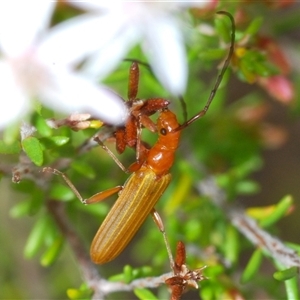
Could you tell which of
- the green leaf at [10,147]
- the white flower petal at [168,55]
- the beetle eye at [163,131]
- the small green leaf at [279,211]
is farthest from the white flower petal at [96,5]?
the small green leaf at [279,211]

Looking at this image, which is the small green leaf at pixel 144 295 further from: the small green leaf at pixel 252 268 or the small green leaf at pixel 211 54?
the small green leaf at pixel 211 54

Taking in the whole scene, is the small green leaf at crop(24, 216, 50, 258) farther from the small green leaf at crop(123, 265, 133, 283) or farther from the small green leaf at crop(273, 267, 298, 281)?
the small green leaf at crop(273, 267, 298, 281)

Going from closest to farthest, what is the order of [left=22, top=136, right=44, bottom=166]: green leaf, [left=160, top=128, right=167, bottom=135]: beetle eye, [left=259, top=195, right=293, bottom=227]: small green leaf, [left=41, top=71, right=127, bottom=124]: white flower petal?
[left=22, top=136, right=44, bottom=166]: green leaf
[left=41, top=71, right=127, bottom=124]: white flower petal
[left=160, top=128, right=167, bottom=135]: beetle eye
[left=259, top=195, right=293, bottom=227]: small green leaf

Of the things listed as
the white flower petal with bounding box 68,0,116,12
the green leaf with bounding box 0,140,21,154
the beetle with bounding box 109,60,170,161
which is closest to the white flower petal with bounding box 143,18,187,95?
the white flower petal with bounding box 68,0,116,12

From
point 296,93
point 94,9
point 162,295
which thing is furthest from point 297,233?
point 94,9

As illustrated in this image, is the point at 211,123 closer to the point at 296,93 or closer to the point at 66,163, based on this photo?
the point at 296,93

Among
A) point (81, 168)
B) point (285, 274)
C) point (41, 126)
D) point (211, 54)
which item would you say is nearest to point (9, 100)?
point (41, 126)

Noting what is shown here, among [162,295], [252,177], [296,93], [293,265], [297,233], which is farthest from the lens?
[252,177]

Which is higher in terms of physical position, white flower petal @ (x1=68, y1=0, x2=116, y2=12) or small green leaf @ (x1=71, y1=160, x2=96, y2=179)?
white flower petal @ (x1=68, y1=0, x2=116, y2=12)
